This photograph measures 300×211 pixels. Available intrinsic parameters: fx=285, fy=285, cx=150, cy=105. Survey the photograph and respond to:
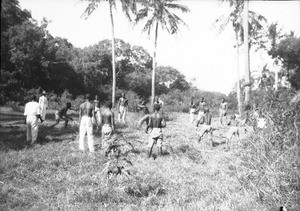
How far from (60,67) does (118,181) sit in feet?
92.3

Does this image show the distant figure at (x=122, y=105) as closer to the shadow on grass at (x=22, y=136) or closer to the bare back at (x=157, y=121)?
the shadow on grass at (x=22, y=136)

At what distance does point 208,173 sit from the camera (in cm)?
761

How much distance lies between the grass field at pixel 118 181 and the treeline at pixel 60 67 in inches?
269

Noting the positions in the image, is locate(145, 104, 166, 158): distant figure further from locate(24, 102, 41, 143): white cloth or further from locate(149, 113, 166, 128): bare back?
locate(24, 102, 41, 143): white cloth

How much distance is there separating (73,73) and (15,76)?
9456 mm

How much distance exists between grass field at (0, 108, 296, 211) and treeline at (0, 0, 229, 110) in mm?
6825

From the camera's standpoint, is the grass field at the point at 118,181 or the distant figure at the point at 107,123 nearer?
the grass field at the point at 118,181

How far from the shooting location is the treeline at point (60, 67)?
77.2 ft

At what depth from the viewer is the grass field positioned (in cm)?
524

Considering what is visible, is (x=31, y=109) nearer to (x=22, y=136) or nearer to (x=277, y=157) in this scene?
(x=22, y=136)

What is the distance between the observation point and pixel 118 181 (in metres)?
5.95

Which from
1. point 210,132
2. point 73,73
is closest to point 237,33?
point 73,73

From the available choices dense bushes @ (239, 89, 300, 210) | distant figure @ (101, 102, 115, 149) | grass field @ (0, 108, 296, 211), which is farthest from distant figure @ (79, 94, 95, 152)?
dense bushes @ (239, 89, 300, 210)

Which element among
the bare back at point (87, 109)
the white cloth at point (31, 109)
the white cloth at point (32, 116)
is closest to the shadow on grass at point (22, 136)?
the white cloth at point (32, 116)
